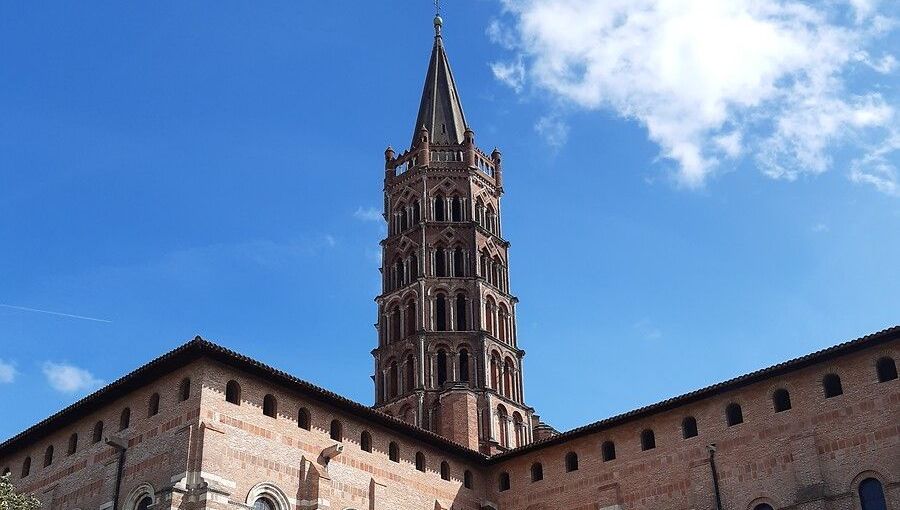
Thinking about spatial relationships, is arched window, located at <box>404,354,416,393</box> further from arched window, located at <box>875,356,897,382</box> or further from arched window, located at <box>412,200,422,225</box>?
arched window, located at <box>875,356,897,382</box>

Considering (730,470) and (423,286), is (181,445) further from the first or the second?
(423,286)

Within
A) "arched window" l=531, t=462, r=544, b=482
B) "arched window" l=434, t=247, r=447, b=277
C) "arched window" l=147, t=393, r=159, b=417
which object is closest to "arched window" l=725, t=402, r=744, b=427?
"arched window" l=531, t=462, r=544, b=482

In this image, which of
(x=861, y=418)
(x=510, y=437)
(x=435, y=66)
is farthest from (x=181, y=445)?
(x=435, y=66)

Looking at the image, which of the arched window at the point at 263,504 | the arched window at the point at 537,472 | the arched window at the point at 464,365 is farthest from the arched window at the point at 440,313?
the arched window at the point at 263,504

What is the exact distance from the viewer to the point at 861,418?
3409 centimetres

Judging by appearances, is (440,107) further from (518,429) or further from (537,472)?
(537,472)

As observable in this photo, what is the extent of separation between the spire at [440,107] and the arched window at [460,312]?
1023 centimetres

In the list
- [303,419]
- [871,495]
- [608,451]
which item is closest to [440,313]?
[608,451]

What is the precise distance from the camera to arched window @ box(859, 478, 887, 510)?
3316 centimetres

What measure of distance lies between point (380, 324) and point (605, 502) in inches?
879

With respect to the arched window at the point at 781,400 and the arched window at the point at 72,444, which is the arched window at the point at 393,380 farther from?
the arched window at the point at 781,400

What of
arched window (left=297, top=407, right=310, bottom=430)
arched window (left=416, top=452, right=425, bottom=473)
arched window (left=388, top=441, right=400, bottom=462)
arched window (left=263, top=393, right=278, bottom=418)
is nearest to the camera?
arched window (left=263, top=393, right=278, bottom=418)

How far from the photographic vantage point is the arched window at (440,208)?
59547 millimetres

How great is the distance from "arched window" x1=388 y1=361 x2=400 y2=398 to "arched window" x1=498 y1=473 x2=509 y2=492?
1397 centimetres
